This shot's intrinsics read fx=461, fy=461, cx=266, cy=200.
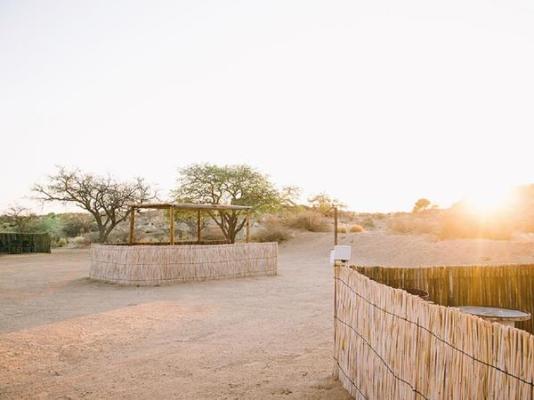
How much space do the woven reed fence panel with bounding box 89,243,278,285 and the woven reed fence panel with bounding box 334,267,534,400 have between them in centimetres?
879

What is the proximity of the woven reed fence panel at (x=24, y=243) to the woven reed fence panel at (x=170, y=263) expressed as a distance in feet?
45.4

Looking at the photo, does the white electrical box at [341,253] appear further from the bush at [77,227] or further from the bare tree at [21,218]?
the bush at [77,227]

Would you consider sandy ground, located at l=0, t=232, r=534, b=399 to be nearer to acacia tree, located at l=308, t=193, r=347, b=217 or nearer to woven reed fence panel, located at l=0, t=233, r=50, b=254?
woven reed fence panel, located at l=0, t=233, r=50, b=254

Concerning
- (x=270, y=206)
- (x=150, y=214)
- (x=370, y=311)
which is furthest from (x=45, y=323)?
(x=150, y=214)

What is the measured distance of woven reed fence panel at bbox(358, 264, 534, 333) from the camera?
6.24 meters

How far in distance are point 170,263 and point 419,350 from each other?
10618 mm

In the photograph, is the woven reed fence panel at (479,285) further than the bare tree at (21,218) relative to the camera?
No

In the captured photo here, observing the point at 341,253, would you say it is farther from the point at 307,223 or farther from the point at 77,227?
the point at 77,227

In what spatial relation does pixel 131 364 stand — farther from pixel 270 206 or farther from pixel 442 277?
pixel 270 206

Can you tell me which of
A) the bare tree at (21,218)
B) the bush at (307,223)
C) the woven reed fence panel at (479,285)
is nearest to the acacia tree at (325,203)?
the bush at (307,223)

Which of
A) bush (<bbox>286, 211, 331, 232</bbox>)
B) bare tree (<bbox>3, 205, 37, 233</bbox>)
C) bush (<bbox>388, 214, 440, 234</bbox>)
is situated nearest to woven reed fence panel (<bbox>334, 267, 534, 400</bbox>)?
bush (<bbox>388, 214, 440, 234</bbox>)

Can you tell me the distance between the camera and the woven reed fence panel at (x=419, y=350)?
7.32ft

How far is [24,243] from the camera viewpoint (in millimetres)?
25438

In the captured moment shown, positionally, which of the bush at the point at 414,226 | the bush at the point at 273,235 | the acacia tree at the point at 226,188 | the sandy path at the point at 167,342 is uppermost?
the acacia tree at the point at 226,188
